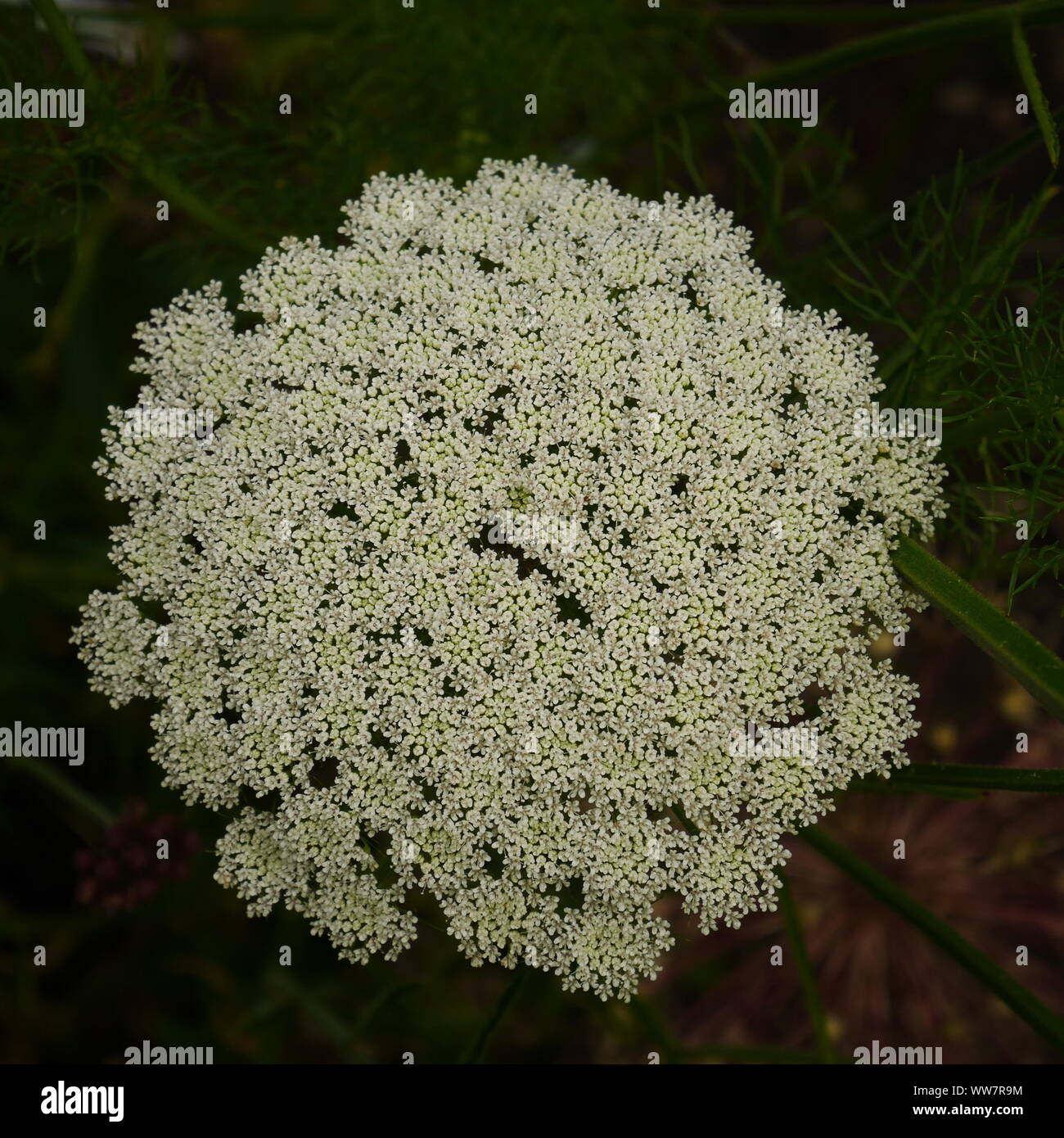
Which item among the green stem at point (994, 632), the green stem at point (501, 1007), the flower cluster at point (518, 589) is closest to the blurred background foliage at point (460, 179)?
the green stem at point (501, 1007)

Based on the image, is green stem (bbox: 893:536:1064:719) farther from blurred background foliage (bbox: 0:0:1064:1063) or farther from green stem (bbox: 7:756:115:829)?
green stem (bbox: 7:756:115:829)

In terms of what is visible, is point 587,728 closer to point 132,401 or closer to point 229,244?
point 229,244

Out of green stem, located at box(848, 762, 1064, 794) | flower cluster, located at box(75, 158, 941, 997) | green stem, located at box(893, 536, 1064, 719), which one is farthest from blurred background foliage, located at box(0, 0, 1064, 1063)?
green stem, located at box(848, 762, 1064, 794)

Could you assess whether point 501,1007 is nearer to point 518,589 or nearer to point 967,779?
point 518,589

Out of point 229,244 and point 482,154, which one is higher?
point 482,154
